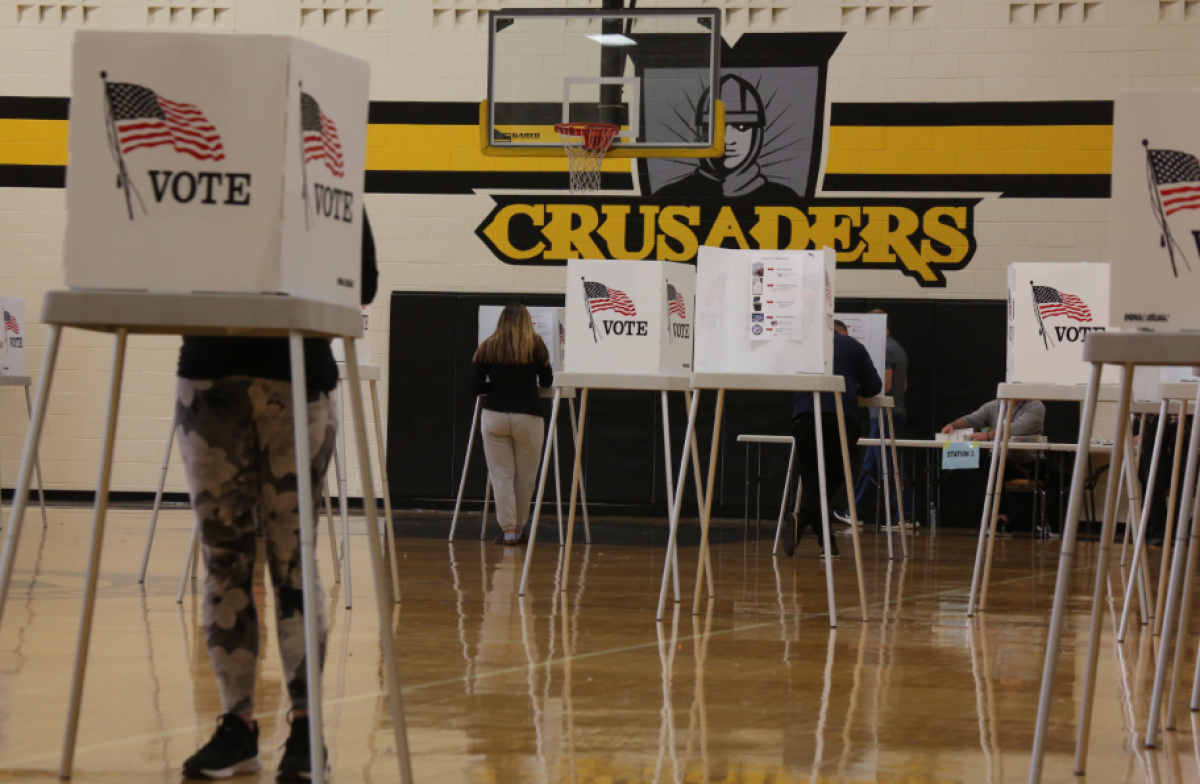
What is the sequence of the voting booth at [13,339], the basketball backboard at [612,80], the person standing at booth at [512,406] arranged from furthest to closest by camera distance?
1. the voting booth at [13,339]
2. the basketball backboard at [612,80]
3. the person standing at booth at [512,406]

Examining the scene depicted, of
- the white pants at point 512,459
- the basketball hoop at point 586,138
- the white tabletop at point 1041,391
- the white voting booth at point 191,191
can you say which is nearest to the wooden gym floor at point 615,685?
the white voting booth at point 191,191

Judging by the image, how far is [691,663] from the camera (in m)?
3.78

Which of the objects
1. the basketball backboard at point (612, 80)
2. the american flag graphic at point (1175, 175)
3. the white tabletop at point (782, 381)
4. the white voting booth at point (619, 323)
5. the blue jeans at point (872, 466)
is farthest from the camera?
the blue jeans at point (872, 466)

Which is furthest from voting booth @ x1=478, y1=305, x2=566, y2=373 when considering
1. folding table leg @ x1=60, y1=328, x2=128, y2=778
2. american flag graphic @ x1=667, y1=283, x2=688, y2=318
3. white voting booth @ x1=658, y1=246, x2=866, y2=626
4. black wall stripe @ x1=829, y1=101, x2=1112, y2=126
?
folding table leg @ x1=60, y1=328, x2=128, y2=778

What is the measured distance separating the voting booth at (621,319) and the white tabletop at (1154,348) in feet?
10.1

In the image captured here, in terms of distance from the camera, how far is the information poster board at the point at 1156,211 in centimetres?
234

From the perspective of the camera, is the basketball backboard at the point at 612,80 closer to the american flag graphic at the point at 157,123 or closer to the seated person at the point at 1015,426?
the seated person at the point at 1015,426

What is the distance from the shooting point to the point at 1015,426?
8922 mm

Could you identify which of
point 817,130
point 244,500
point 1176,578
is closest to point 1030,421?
point 817,130

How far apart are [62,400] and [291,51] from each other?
9104mm

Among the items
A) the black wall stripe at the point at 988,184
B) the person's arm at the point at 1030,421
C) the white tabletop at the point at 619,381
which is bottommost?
the person's arm at the point at 1030,421

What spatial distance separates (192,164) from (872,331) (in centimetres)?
724

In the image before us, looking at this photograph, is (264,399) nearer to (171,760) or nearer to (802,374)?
(171,760)

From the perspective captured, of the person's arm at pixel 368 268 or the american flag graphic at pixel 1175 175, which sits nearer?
the american flag graphic at pixel 1175 175
